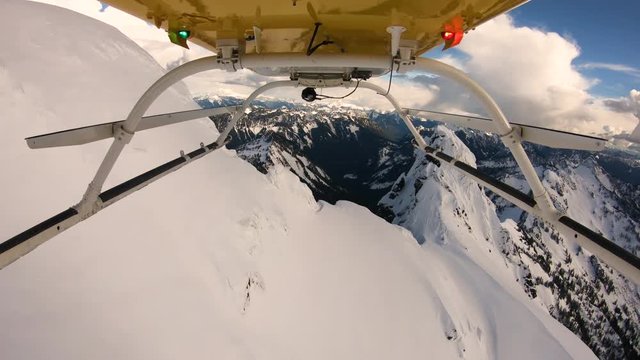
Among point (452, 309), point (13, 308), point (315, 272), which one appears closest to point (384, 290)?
point (315, 272)

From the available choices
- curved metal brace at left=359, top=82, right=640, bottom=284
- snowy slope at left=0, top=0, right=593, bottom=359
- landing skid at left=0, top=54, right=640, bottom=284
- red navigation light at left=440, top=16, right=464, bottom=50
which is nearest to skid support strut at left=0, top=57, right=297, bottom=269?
landing skid at left=0, top=54, right=640, bottom=284

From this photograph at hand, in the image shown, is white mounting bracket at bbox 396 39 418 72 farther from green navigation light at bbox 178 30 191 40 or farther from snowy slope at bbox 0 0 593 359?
snowy slope at bbox 0 0 593 359

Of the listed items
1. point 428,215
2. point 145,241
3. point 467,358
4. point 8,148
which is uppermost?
point 8,148

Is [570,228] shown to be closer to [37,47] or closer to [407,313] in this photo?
[37,47]

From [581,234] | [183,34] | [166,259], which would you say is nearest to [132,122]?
[183,34]

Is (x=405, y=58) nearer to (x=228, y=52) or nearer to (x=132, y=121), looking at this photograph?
(x=228, y=52)
